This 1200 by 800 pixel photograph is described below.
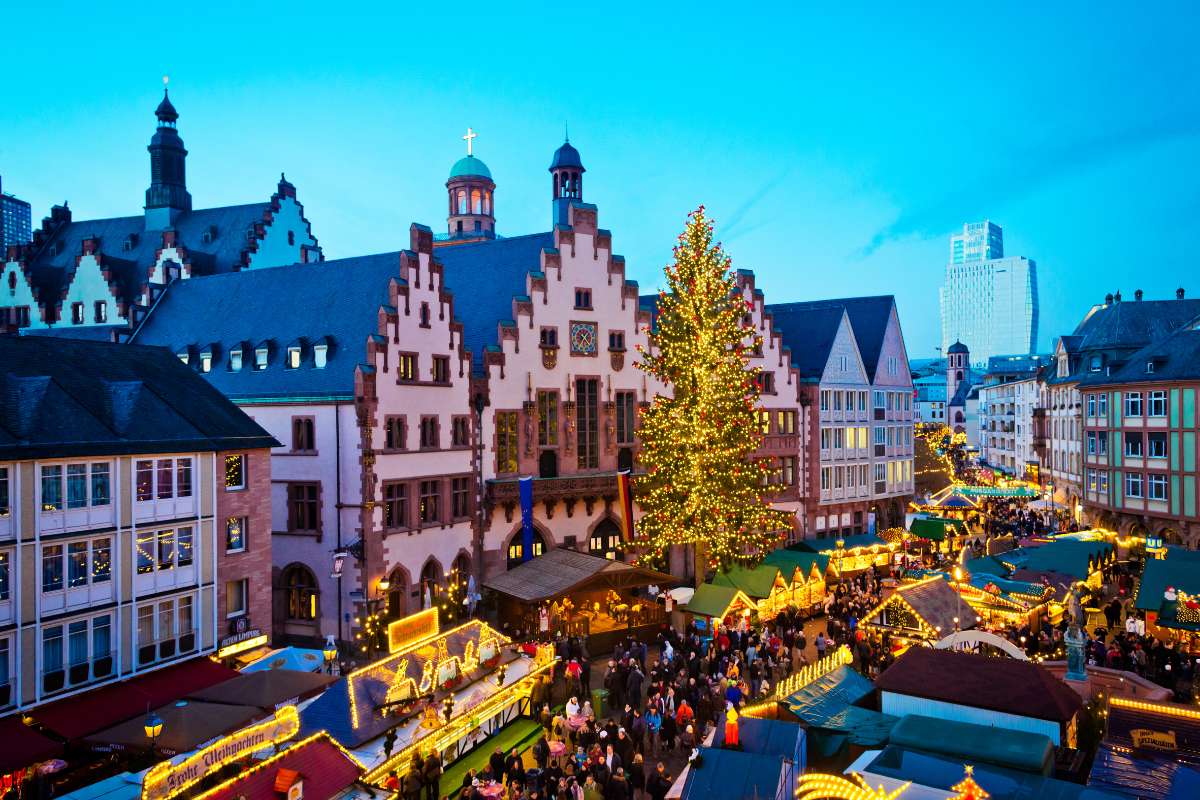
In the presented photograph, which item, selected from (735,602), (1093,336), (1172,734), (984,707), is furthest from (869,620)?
(1093,336)

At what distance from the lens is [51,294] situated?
1917 inches

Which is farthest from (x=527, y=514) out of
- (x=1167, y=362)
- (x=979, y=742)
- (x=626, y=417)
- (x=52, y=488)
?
(x=1167, y=362)

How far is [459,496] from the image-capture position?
3819cm

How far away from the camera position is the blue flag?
3922cm

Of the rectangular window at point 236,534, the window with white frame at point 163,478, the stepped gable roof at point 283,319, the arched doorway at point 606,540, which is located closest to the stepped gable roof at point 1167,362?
the arched doorway at point 606,540

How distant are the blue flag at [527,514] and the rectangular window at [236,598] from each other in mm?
14124

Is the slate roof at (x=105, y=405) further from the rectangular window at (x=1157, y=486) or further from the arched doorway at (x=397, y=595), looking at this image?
the rectangular window at (x=1157, y=486)

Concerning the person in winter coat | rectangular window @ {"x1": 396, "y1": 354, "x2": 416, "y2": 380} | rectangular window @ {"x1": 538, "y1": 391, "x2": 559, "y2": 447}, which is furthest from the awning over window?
rectangular window @ {"x1": 538, "y1": 391, "x2": 559, "y2": 447}

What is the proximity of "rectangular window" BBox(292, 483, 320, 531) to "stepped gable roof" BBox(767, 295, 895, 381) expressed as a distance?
115 ft

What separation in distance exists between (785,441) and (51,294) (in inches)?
1753

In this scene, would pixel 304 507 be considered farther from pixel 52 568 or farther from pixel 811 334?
pixel 811 334

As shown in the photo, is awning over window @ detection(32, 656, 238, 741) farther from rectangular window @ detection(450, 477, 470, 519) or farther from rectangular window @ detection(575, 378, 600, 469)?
rectangular window @ detection(575, 378, 600, 469)

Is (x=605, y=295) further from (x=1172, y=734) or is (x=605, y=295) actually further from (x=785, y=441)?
(x=1172, y=734)

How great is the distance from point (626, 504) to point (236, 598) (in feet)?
68.0
